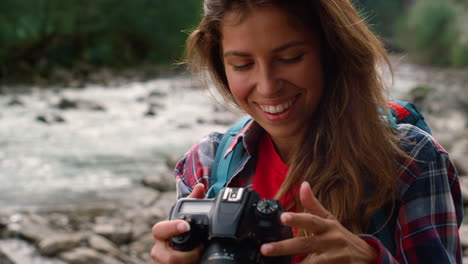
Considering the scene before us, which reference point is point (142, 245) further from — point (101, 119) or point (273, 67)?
point (101, 119)

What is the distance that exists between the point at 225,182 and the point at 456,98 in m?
10.1

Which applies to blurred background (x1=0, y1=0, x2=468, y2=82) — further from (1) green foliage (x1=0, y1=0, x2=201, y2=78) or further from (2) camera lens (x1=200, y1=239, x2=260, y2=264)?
(2) camera lens (x1=200, y1=239, x2=260, y2=264)

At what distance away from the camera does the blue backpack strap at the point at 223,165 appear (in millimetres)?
1422

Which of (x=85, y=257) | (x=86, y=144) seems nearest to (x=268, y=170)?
(x=85, y=257)

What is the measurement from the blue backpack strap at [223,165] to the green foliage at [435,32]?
23.2m

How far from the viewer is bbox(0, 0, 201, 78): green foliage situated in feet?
45.9

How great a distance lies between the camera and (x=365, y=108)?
1343 millimetres

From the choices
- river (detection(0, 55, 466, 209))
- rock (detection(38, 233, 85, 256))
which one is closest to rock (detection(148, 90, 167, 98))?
river (detection(0, 55, 466, 209))

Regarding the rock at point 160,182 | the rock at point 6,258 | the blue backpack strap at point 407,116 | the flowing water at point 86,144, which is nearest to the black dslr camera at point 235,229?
the blue backpack strap at point 407,116

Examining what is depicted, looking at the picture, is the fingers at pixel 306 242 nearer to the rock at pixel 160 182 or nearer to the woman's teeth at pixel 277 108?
the woman's teeth at pixel 277 108

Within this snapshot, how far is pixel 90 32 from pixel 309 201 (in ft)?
56.5

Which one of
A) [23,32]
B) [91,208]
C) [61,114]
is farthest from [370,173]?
[23,32]

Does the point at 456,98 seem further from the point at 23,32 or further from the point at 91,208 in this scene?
the point at 23,32

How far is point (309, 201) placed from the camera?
41.8 inches
